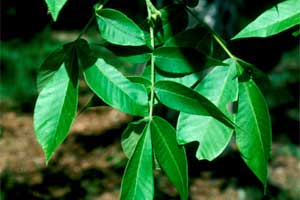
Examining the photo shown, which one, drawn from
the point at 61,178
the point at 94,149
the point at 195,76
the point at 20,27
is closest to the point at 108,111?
the point at 94,149

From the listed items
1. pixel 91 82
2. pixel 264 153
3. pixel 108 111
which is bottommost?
pixel 108 111

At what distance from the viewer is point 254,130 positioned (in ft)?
3.39

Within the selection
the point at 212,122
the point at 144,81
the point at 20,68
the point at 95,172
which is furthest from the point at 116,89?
the point at 20,68

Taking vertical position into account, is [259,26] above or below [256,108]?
above

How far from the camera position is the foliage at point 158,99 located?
969mm

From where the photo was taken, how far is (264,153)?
3.33 feet

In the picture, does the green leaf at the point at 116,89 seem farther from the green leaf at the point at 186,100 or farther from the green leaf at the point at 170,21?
the green leaf at the point at 170,21

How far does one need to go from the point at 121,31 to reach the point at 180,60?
0.13 meters

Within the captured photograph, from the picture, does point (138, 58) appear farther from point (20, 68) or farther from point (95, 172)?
point (20, 68)

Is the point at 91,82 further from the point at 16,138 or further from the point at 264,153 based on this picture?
the point at 16,138

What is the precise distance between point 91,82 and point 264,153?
1.17 ft

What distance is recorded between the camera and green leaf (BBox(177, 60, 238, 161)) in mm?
1009

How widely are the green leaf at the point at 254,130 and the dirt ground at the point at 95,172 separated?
6.45 ft

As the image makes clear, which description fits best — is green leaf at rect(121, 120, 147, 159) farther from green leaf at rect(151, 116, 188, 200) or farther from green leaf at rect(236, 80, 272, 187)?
green leaf at rect(236, 80, 272, 187)
